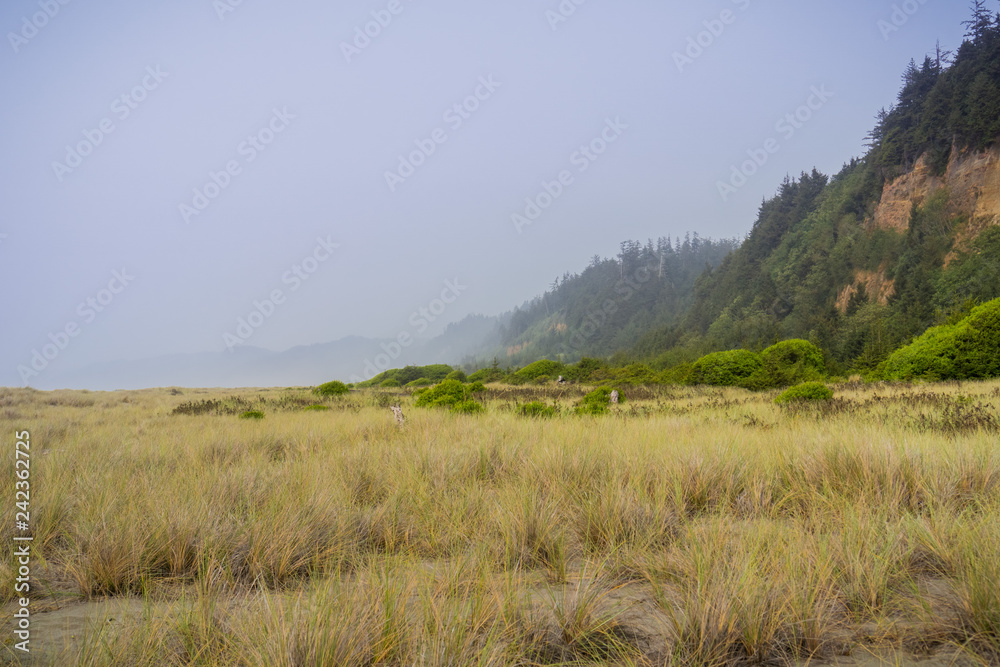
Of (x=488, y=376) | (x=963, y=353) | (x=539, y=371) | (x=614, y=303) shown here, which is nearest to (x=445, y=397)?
(x=963, y=353)

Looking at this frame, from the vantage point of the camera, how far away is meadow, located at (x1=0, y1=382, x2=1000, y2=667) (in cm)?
181

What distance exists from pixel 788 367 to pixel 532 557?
81.3 ft

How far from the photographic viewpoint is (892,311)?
124ft

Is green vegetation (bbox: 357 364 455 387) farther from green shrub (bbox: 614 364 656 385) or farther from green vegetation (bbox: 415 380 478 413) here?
green vegetation (bbox: 415 380 478 413)

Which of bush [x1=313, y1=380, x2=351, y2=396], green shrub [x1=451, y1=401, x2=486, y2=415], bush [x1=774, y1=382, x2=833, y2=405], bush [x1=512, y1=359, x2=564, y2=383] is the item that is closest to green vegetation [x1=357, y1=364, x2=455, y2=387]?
bush [x1=512, y1=359, x2=564, y2=383]

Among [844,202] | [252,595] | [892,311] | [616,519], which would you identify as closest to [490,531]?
[616,519]

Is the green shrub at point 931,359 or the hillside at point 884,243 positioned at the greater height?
the hillside at point 884,243

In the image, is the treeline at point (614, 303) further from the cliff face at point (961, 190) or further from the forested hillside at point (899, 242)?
the cliff face at point (961, 190)

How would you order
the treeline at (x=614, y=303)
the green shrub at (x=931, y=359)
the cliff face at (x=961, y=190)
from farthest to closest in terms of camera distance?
the treeline at (x=614, y=303) → the cliff face at (x=961, y=190) → the green shrub at (x=931, y=359)

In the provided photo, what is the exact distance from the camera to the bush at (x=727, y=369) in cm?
2131

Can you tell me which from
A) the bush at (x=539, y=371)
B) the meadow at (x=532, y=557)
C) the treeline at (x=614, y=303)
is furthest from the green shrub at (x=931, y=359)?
the treeline at (x=614, y=303)

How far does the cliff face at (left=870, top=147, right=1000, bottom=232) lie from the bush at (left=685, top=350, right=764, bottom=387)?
3273 centimetres

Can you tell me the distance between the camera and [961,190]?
40.3m

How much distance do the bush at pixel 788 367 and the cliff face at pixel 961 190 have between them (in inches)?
1099
